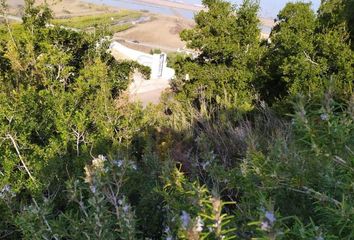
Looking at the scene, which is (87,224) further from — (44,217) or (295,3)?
(295,3)

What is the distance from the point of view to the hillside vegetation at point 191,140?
6.37 feet

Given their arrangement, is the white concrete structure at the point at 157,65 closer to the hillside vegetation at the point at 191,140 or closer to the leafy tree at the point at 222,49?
the hillside vegetation at the point at 191,140

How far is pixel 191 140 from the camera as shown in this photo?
23.2 feet

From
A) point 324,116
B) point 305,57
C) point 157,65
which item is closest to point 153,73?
point 157,65

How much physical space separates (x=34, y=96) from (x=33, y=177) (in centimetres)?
114

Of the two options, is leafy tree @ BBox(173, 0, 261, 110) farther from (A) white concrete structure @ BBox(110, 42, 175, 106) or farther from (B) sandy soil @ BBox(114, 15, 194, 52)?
(B) sandy soil @ BBox(114, 15, 194, 52)

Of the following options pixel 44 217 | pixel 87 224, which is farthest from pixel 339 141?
pixel 44 217

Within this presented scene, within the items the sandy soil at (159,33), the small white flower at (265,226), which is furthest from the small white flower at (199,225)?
the sandy soil at (159,33)

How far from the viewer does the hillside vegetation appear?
1941 millimetres

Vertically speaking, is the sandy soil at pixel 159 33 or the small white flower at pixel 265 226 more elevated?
the small white flower at pixel 265 226

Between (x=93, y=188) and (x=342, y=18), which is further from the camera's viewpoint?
(x=342, y=18)

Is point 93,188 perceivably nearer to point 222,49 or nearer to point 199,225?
point 199,225

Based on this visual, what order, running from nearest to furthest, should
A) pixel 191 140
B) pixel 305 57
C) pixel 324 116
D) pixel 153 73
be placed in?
pixel 324 116 < pixel 191 140 < pixel 305 57 < pixel 153 73

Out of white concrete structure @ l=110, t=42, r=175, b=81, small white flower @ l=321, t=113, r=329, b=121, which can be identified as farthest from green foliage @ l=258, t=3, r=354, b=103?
white concrete structure @ l=110, t=42, r=175, b=81
